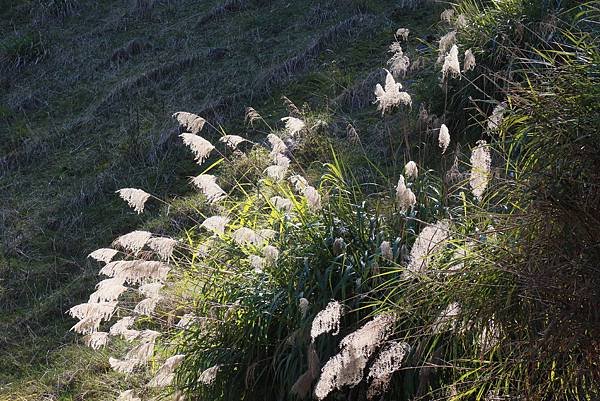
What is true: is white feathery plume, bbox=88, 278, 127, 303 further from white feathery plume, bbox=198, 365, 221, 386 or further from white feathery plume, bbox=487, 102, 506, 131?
white feathery plume, bbox=487, 102, 506, 131

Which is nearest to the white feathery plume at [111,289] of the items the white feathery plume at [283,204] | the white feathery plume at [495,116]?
the white feathery plume at [283,204]

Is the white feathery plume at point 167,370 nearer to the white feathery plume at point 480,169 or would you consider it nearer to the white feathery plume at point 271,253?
the white feathery plume at point 271,253

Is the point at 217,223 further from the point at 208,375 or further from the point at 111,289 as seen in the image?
the point at 208,375

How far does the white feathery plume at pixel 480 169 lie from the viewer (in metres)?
4.82

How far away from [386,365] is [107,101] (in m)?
8.67

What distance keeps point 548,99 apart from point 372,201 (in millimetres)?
2132

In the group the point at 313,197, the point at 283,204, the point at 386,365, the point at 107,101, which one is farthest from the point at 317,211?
the point at 107,101

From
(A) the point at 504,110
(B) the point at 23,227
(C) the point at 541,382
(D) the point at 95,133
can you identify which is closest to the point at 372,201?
(A) the point at 504,110

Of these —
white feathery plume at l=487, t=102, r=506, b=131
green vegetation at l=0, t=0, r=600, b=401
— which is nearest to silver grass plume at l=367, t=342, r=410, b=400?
green vegetation at l=0, t=0, r=600, b=401

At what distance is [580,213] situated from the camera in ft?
13.7

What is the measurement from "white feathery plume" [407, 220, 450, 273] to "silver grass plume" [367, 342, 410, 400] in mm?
423

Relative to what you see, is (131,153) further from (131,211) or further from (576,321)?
(576,321)

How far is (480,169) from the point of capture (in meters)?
4.94

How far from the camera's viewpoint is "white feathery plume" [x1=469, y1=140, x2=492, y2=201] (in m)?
4.82
